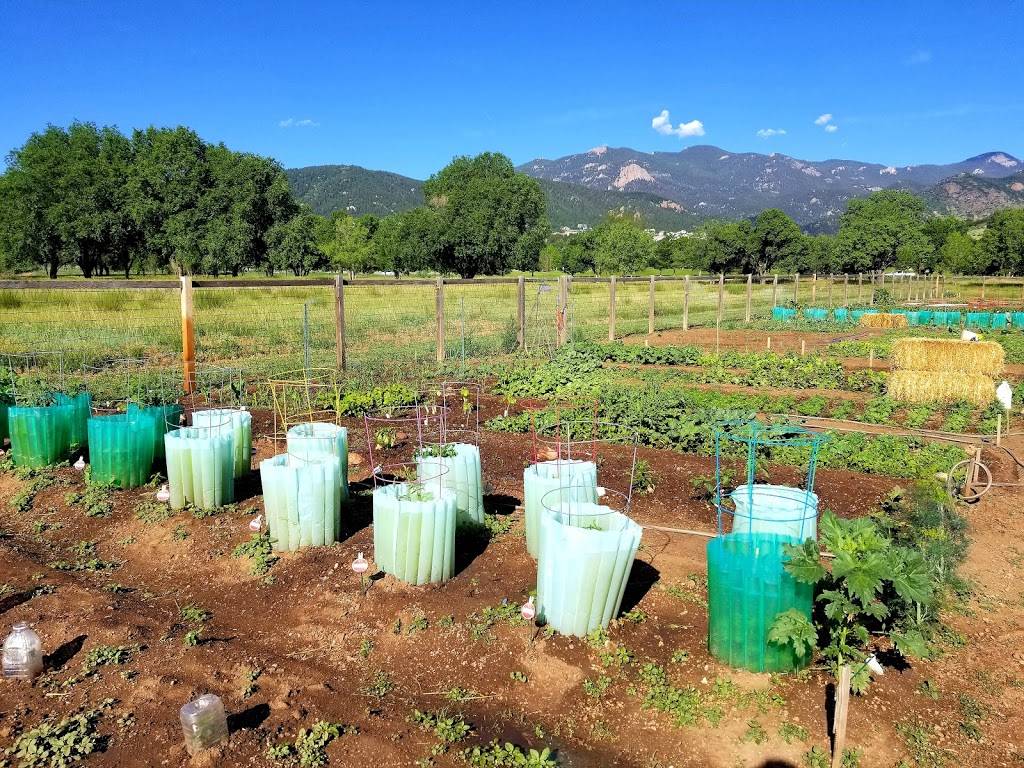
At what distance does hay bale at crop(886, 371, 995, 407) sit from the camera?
32.4 ft

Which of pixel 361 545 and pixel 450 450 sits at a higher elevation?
pixel 450 450

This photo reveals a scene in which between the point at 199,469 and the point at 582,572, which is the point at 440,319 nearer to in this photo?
the point at 199,469

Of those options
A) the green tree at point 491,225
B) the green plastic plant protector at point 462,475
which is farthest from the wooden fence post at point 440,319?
the green tree at point 491,225

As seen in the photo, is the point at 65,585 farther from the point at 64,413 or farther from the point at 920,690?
the point at 920,690

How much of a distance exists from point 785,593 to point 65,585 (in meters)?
4.32

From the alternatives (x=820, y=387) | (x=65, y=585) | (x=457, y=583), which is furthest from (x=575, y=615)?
(x=820, y=387)

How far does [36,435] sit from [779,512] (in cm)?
646

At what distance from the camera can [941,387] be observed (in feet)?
33.0

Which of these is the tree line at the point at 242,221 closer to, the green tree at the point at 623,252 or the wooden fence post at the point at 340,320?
the wooden fence post at the point at 340,320

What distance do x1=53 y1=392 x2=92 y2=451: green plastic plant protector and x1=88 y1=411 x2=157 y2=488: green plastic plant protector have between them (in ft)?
2.54

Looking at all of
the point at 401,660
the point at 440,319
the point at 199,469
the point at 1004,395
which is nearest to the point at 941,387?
the point at 1004,395

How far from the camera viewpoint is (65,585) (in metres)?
4.45

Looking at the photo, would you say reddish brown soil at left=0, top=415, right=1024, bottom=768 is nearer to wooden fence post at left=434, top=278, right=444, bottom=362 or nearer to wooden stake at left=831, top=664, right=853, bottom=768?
wooden stake at left=831, top=664, right=853, bottom=768

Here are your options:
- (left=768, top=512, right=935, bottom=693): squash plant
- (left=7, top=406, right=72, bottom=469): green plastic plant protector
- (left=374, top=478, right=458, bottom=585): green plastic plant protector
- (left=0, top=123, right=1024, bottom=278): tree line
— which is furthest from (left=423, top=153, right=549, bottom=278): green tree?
(left=768, top=512, right=935, bottom=693): squash plant
